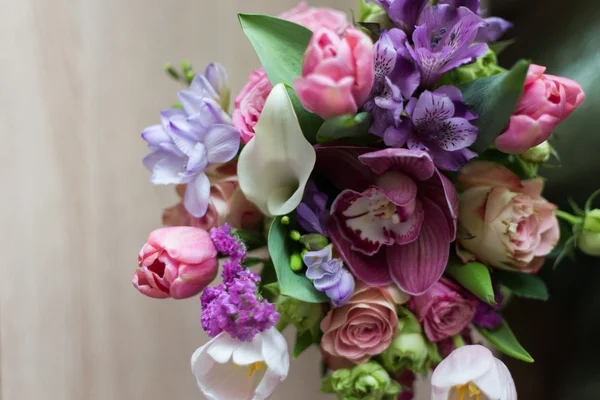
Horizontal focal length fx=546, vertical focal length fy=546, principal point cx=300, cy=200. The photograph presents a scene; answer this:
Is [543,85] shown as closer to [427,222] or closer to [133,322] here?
[427,222]

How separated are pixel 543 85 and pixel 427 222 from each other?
6.8 inches

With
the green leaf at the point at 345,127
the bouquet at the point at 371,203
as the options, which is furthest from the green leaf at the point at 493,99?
the green leaf at the point at 345,127

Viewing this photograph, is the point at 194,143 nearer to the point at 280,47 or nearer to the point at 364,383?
the point at 280,47

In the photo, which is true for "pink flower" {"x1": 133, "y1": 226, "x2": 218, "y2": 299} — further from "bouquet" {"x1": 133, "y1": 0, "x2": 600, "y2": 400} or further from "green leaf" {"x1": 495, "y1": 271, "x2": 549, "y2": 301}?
"green leaf" {"x1": 495, "y1": 271, "x2": 549, "y2": 301}

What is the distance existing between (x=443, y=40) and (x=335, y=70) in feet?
0.41

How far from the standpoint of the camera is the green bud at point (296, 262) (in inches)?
21.2

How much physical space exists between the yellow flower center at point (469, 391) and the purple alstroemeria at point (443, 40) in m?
0.29

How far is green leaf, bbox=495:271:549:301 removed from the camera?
63 cm

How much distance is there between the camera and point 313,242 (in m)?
0.54

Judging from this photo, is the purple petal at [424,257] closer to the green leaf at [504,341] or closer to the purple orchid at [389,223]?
the purple orchid at [389,223]

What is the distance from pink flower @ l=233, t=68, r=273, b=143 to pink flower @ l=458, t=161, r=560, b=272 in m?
0.23

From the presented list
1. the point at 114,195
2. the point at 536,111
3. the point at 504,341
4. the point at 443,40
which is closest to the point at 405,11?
the point at 443,40

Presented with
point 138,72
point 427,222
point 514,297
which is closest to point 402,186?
point 427,222

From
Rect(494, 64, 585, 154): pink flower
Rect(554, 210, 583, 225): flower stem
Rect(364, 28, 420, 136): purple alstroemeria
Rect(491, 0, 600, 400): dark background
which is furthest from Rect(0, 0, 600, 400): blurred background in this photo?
Rect(364, 28, 420, 136): purple alstroemeria
